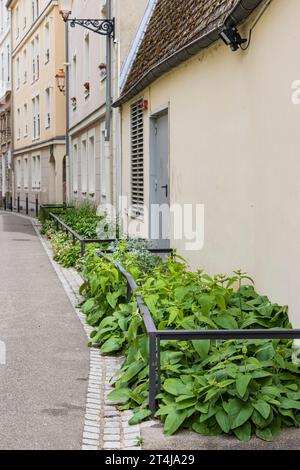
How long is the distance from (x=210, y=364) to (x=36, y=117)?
3055 centimetres

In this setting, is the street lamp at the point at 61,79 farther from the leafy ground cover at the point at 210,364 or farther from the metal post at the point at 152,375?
the metal post at the point at 152,375

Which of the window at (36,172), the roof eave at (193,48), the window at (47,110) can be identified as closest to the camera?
the roof eave at (193,48)

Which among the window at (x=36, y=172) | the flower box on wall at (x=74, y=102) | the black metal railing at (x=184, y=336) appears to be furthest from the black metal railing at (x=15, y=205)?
the black metal railing at (x=184, y=336)

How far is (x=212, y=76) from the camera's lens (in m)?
8.05

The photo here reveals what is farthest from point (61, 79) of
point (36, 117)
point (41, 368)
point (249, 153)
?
point (41, 368)

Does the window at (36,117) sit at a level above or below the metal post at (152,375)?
above

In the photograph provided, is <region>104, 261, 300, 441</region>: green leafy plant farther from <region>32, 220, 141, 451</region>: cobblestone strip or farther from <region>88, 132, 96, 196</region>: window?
<region>88, 132, 96, 196</region>: window

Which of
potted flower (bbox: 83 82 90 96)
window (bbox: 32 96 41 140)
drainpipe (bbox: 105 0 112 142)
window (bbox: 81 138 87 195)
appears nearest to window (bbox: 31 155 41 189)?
window (bbox: 32 96 41 140)

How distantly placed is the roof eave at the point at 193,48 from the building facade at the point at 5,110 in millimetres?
29950

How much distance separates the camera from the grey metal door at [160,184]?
1100 centimetres

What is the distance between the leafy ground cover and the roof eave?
2.31m

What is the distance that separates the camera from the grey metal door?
10997 millimetres

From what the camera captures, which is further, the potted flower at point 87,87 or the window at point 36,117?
the window at point 36,117

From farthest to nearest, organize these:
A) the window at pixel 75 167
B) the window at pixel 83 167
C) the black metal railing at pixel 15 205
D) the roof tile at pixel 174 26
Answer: the black metal railing at pixel 15 205 → the window at pixel 75 167 → the window at pixel 83 167 → the roof tile at pixel 174 26
